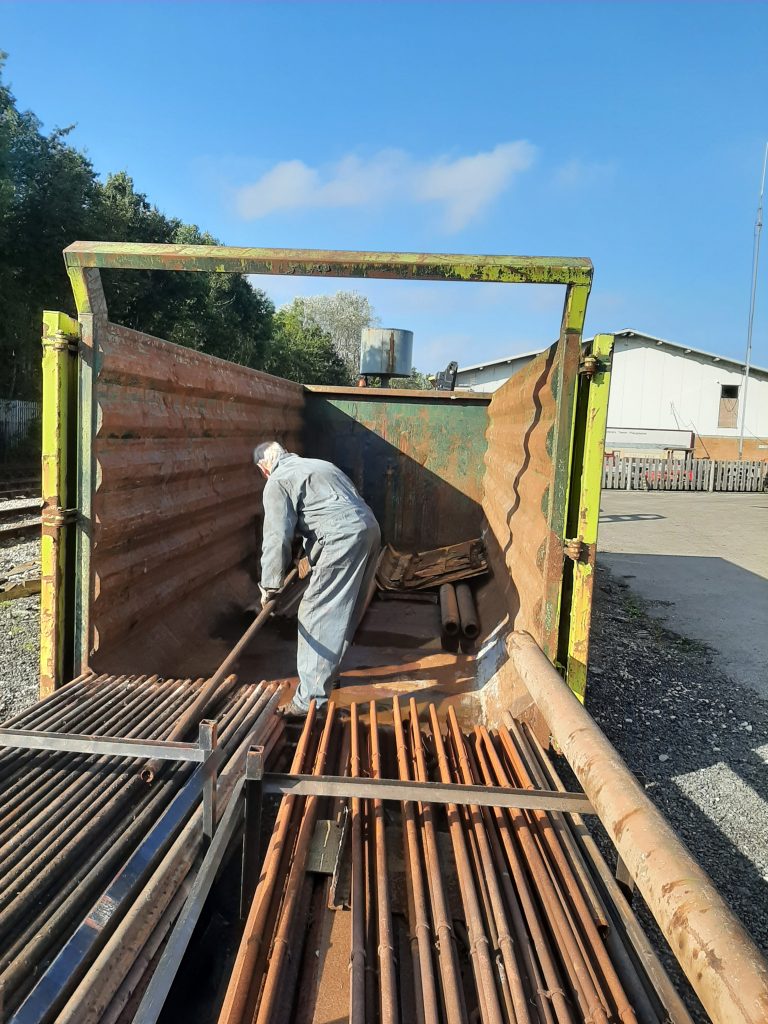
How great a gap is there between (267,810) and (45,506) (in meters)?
1.66

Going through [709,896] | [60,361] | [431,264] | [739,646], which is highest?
[431,264]

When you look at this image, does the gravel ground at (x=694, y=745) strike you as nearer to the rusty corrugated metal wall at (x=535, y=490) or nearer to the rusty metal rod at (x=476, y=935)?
the rusty metal rod at (x=476, y=935)

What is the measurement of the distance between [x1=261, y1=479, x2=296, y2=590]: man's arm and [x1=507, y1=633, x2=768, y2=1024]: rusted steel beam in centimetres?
193

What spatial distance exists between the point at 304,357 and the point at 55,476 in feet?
131

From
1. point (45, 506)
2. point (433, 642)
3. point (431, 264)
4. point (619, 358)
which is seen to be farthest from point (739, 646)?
point (619, 358)

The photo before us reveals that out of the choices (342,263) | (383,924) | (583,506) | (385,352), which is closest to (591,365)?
(583,506)

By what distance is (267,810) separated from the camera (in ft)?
8.02

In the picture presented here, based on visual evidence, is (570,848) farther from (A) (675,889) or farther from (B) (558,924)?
(A) (675,889)

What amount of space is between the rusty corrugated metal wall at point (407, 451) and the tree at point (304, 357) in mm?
27075

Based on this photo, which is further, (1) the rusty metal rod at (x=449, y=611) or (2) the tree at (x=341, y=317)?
(2) the tree at (x=341, y=317)

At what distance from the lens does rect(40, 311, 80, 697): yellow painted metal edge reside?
288 cm

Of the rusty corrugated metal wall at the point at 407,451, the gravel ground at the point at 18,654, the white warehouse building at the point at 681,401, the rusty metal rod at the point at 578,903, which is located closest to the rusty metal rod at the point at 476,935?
the rusty metal rod at the point at 578,903

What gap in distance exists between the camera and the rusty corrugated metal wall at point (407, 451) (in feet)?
23.8

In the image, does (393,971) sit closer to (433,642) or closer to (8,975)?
(8,975)
